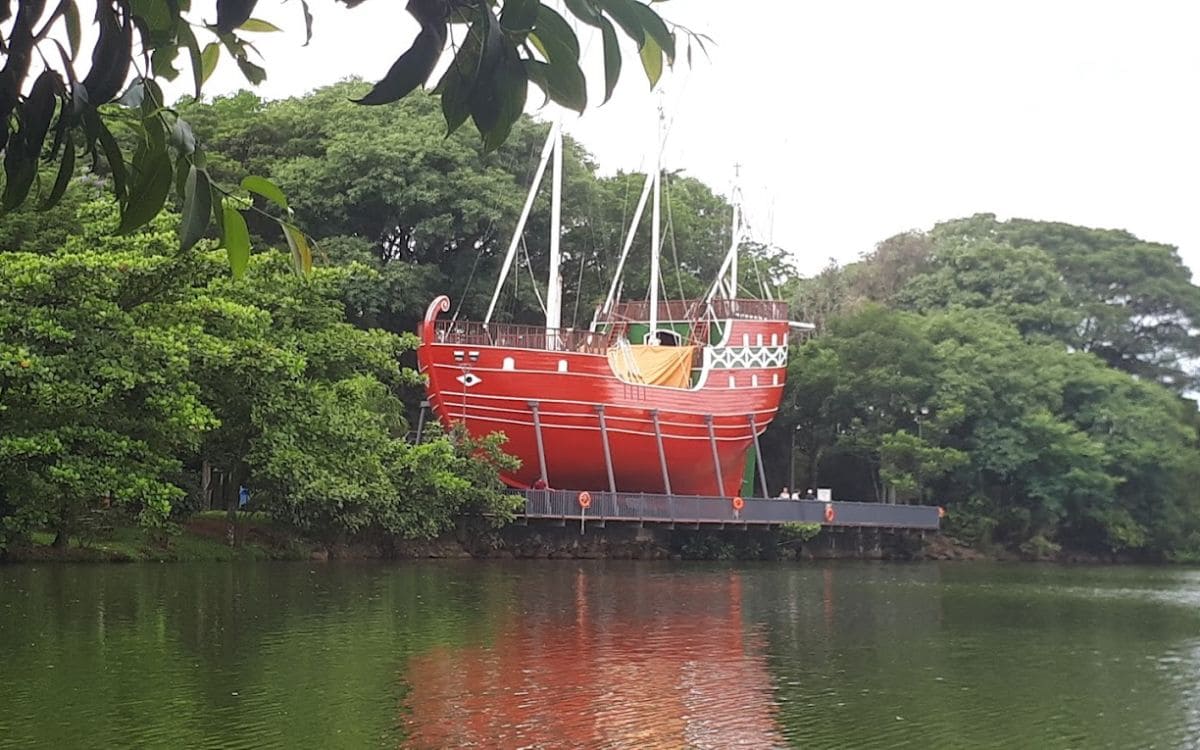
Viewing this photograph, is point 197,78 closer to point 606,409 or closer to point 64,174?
point 64,174

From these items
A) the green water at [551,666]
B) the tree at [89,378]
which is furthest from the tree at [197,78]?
the tree at [89,378]

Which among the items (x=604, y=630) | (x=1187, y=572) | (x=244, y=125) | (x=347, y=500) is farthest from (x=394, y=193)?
(x=1187, y=572)

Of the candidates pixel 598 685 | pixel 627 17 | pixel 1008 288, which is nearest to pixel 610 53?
pixel 627 17

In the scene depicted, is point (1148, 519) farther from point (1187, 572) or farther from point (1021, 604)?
point (1021, 604)

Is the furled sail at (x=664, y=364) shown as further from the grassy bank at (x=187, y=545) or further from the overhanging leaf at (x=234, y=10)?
the overhanging leaf at (x=234, y=10)

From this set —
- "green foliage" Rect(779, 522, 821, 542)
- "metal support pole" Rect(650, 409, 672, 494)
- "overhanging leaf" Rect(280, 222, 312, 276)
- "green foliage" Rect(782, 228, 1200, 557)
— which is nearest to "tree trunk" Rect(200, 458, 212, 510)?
"metal support pole" Rect(650, 409, 672, 494)

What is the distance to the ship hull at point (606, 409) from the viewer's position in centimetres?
2700

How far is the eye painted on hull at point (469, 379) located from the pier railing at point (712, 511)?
2443mm

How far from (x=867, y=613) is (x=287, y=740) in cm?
1116

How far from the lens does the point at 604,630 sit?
44.1ft

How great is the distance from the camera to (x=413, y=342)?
24203mm

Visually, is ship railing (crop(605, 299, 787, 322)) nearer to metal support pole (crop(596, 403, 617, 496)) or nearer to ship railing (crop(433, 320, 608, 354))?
ship railing (crop(433, 320, 608, 354))

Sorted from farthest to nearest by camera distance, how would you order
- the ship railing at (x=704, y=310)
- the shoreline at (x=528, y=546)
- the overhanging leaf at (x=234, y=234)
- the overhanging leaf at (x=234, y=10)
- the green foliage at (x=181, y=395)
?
the ship railing at (x=704, y=310), the shoreline at (x=528, y=546), the green foliage at (x=181, y=395), the overhanging leaf at (x=234, y=234), the overhanging leaf at (x=234, y=10)

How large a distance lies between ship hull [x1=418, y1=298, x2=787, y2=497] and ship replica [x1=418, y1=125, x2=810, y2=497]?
3cm
